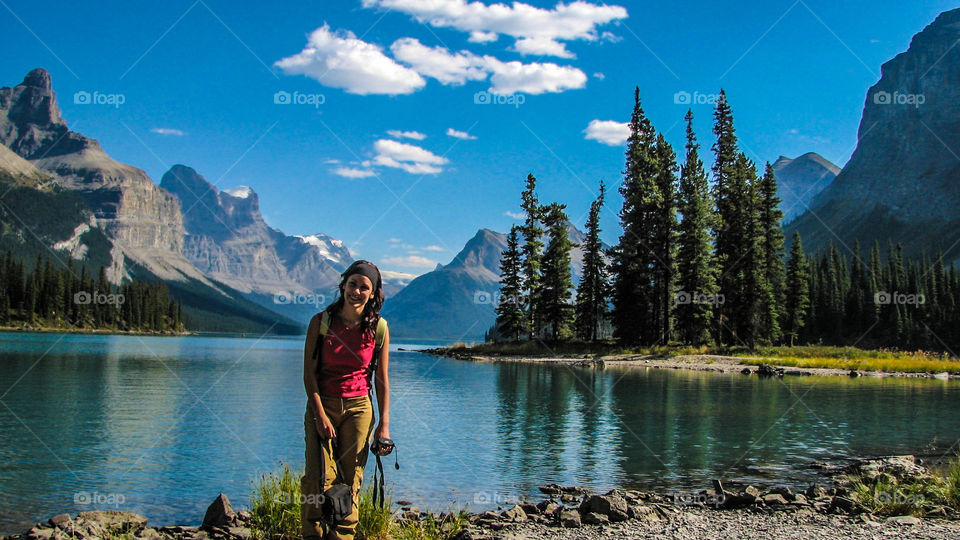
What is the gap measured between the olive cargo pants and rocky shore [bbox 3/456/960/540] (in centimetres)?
240

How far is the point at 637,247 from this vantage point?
6756 cm

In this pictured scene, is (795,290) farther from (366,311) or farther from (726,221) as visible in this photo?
(366,311)

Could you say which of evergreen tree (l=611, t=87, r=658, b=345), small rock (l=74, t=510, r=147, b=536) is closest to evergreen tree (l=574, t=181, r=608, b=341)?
evergreen tree (l=611, t=87, r=658, b=345)

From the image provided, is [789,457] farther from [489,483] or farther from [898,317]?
[898,317]

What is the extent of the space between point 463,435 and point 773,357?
43.8 meters

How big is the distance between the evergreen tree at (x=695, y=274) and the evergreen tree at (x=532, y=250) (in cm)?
1803

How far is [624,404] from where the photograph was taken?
32.2 metres

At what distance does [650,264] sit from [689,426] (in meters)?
43.0

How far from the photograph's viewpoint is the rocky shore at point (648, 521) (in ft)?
33.9

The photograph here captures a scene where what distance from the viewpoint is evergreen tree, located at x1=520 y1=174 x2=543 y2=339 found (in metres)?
78.6

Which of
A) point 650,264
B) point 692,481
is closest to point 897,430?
point 692,481

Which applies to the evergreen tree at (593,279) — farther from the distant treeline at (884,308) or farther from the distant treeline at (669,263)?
the distant treeline at (884,308)

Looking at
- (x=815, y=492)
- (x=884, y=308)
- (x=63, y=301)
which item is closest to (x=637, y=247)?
(x=815, y=492)

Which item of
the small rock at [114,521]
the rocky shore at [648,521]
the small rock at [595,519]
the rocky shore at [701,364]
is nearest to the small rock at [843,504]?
the rocky shore at [648,521]
